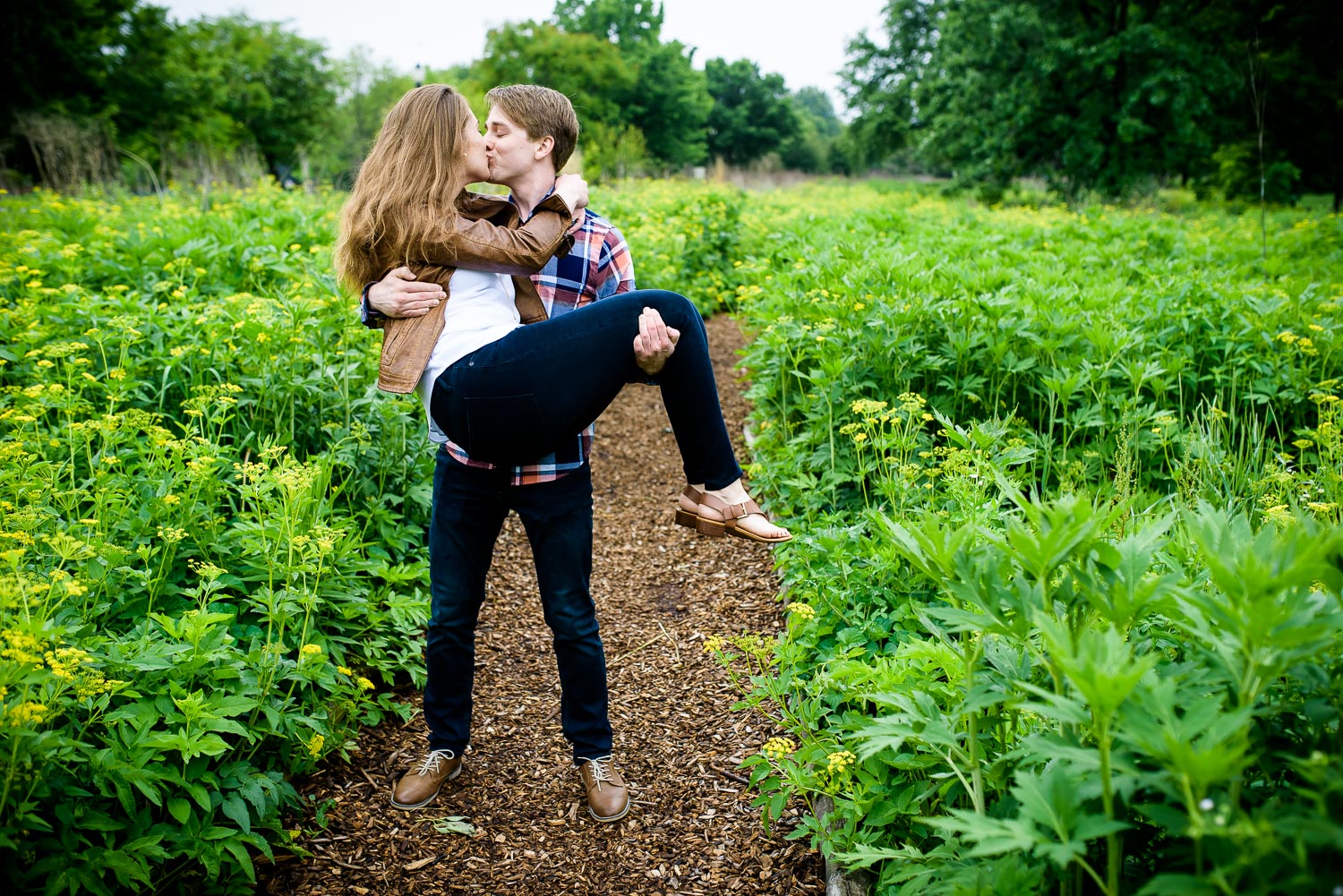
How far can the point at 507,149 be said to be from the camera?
263 cm

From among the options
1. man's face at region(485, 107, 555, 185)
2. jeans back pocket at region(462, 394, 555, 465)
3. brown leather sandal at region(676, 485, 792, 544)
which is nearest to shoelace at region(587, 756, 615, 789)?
brown leather sandal at region(676, 485, 792, 544)

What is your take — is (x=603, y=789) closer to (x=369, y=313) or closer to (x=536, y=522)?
(x=536, y=522)

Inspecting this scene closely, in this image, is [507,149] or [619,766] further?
[619,766]

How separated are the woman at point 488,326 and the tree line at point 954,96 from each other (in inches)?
309

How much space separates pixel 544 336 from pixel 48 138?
48.1 feet

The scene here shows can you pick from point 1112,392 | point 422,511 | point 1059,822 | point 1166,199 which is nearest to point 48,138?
point 422,511

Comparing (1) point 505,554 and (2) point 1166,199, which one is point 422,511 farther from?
(2) point 1166,199

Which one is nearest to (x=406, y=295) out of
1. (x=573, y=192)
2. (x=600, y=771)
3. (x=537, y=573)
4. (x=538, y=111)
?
(x=573, y=192)

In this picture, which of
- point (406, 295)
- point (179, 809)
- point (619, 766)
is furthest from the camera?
point (619, 766)

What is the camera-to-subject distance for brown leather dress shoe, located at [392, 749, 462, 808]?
279 centimetres

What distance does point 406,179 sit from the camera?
2465 mm

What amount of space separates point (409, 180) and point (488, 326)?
0.49 metres

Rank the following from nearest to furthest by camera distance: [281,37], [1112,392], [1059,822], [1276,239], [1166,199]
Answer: [1059,822] < [1112,392] < [1276,239] < [1166,199] < [281,37]

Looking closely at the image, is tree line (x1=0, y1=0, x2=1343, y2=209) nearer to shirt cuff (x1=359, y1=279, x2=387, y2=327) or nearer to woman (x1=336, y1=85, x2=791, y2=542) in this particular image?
woman (x1=336, y1=85, x2=791, y2=542)
